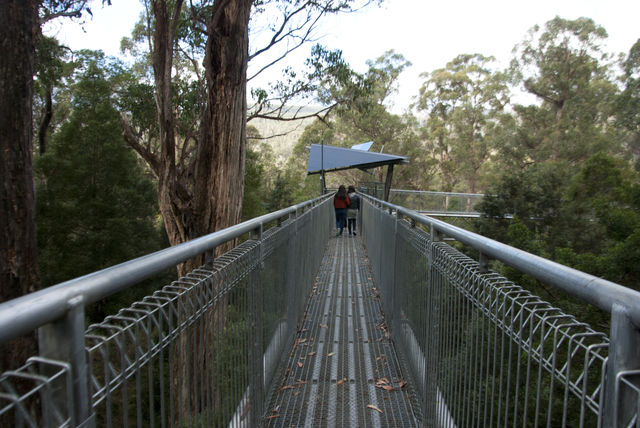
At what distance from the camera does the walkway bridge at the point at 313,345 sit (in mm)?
975

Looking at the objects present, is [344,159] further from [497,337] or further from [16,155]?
[497,337]

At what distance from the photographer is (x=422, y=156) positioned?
1746 inches

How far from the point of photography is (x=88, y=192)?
23.5 meters

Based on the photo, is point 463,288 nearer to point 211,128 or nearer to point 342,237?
point 211,128

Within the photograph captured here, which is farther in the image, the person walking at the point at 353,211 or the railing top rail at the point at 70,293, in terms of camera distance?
the person walking at the point at 353,211

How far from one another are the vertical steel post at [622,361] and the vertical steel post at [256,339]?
209 cm

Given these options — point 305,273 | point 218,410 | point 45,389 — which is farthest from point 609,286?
point 305,273

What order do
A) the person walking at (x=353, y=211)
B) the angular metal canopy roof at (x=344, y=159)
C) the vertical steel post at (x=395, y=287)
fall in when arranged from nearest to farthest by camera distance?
the vertical steel post at (x=395, y=287)
the person walking at (x=353, y=211)
the angular metal canopy roof at (x=344, y=159)

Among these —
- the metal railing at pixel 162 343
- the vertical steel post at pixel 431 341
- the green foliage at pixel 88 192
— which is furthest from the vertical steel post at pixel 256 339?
the green foliage at pixel 88 192

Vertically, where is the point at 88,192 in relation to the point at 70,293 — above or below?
below

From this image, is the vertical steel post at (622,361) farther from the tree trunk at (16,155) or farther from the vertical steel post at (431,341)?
the tree trunk at (16,155)

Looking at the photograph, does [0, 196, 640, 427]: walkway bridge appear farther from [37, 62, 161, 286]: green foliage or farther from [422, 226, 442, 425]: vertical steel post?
[37, 62, 161, 286]: green foliage

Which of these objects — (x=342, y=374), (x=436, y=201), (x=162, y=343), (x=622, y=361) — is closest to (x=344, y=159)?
(x=436, y=201)

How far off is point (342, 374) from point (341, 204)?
9643 millimetres
